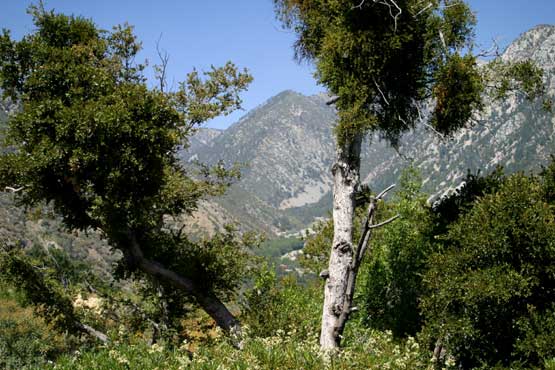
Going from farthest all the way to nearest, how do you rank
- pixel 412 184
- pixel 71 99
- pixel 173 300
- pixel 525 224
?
pixel 412 184 → pixel 173 300 → pixel 71 99 → pixel 525 224

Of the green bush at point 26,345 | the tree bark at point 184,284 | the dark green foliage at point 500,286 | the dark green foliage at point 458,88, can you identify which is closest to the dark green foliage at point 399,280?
Answer: the dark green foliage at point 500,286

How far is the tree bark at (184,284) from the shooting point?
14.1 metres

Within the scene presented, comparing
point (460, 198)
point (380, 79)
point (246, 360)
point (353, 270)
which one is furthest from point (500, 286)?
point (246, 360)

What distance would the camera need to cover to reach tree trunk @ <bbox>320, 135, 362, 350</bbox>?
10.7 metres

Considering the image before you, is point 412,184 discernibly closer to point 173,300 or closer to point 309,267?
point 309,267

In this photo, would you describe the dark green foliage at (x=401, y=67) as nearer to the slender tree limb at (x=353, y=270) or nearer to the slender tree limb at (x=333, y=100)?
the slender tree limb at (x=333, y=100)

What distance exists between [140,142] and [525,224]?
379 inches

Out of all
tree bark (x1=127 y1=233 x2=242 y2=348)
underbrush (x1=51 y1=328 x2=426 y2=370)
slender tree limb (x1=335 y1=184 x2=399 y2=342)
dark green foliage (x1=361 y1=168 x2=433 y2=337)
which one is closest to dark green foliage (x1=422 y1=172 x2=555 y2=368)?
slender tree limb (x1=335 y1=184 x2=399 y2=342)

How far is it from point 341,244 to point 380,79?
4.02 meters

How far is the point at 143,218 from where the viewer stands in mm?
12930

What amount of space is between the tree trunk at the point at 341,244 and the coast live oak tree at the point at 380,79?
0.02 meters

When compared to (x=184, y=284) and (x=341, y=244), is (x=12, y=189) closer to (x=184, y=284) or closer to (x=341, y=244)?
(x=184, y=284)

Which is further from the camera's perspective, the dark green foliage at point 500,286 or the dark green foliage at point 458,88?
the dark green foliage at point 458,88

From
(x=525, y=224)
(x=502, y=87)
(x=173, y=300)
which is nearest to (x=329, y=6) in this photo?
(x=502, y=87)
